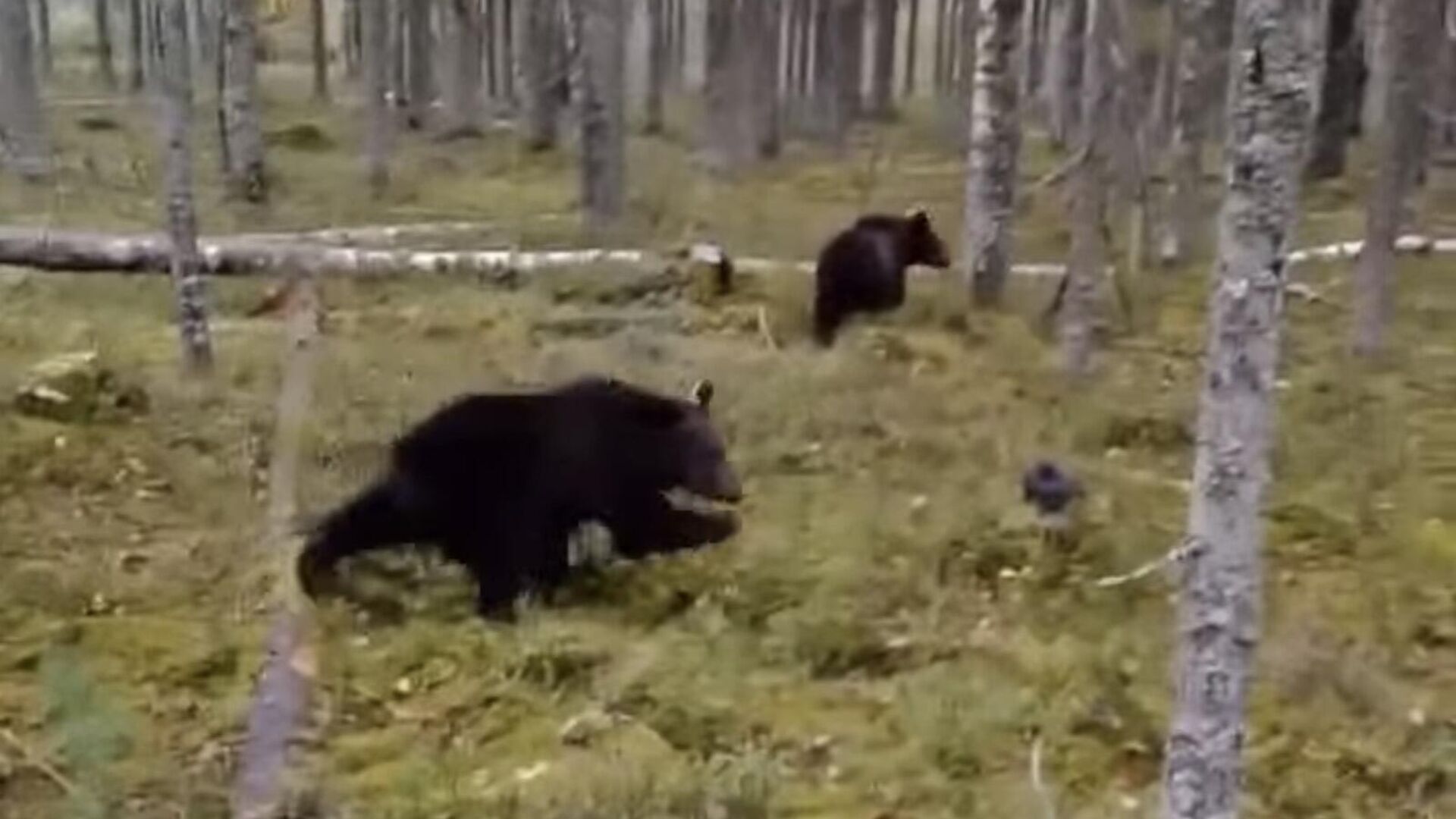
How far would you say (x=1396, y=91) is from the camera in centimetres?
1254

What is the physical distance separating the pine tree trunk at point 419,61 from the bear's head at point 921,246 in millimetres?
18196

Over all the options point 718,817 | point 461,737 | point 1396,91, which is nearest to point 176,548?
point 461,737

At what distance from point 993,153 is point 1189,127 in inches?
115

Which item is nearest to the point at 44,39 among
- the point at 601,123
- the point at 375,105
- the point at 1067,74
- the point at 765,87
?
the point at 765,87

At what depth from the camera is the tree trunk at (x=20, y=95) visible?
24.5 metres

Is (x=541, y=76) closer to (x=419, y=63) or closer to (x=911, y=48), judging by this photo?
(x=419, y=63)

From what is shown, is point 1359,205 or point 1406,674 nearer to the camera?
point 1406,674

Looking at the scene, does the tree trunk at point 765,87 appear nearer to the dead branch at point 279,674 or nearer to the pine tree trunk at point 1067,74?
the pine tree trunk at point 1067,74

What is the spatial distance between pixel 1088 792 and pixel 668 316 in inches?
353

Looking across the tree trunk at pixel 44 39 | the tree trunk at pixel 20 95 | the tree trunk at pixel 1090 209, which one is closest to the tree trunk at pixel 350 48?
the tree trunk at pixel 44 39

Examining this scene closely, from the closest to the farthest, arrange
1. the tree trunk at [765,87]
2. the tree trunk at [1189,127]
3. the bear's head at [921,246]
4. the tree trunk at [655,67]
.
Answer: the bear's head at [921,246] < the tree trunk at [1189,127] < the tree trunk at [765,87] < the tree trunk at [655,67]

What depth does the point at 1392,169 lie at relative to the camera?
12.5 metres

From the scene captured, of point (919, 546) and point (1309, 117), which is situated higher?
point (1309, 117)

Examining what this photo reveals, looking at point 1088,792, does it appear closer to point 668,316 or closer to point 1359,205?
point 668,316
